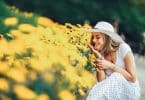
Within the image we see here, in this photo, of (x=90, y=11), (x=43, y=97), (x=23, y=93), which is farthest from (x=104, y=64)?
(x=90, y=11)

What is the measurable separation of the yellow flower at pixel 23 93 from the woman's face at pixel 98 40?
7.04ft

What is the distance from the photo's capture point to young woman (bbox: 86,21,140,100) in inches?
201

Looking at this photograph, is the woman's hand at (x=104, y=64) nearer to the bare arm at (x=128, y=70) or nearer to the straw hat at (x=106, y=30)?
the bare arm at (x=128, y=70)

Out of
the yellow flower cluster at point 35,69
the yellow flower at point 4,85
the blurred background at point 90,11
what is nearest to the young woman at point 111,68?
the yellow flower cluster at point 35,69

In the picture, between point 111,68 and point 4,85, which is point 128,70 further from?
→ point 4,85

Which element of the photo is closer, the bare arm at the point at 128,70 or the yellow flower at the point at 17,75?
the yellow flower at the point at 17,75

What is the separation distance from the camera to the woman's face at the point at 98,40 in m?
5.20

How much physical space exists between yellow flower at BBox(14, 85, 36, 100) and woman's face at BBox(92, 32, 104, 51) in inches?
84.5

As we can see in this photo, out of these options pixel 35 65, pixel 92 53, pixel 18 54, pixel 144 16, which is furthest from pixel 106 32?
pixel 144 16

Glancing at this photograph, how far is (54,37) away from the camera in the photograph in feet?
17.1

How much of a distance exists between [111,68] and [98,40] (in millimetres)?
248

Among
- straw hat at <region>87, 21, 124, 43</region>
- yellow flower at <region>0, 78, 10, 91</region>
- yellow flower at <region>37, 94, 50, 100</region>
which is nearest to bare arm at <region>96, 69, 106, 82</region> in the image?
straw hat at <region>87, 21, 124, 43</region>

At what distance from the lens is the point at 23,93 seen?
3027 mm

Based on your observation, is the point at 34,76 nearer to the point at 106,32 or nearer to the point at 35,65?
the point at 35,65
